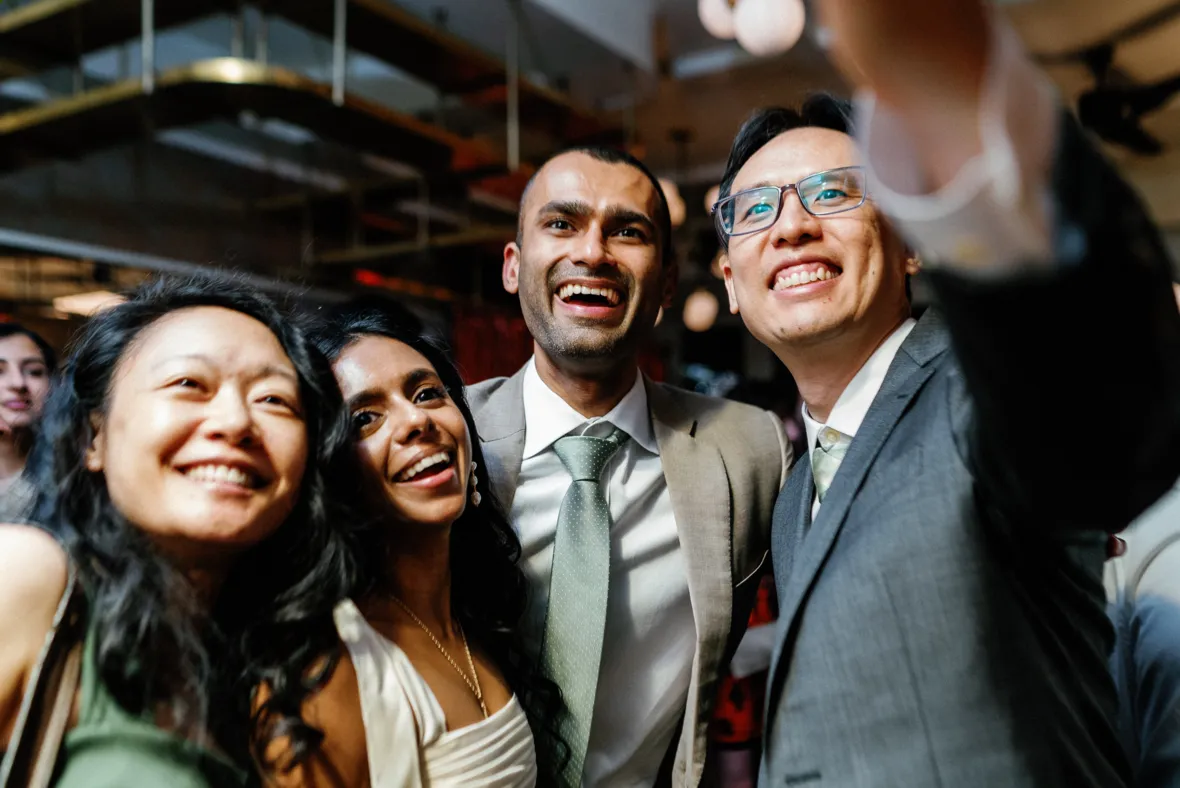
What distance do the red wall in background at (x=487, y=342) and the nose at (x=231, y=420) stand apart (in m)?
4.65

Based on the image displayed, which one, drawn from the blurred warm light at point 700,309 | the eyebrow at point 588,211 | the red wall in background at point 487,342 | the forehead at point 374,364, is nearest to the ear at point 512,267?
the eyebrow at point 588,211

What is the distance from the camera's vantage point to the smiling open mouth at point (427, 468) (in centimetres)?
132

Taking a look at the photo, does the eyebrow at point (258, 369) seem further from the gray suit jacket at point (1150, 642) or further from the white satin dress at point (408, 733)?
the gray suit jacket at point (1150, 642)

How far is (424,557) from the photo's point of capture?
1386 mm

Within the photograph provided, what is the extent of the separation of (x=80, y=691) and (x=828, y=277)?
118 centimetres

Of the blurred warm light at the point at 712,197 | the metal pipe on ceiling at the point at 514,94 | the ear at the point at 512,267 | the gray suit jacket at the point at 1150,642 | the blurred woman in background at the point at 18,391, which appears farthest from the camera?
the metal pipe on ceiling at the point at 514,94

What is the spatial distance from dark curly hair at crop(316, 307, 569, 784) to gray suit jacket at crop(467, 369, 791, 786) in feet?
0.38

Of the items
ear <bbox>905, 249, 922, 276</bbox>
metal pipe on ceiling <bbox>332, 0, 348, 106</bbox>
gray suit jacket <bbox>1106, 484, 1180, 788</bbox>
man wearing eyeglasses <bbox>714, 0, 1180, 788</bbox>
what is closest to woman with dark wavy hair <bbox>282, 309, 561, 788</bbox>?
man wearing eyeglasses <bbox>714, 0, 1180, 788</bbox>

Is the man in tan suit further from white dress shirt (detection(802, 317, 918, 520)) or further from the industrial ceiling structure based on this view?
the industrial ceiling structure

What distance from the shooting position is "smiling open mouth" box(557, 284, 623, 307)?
1.76 metres

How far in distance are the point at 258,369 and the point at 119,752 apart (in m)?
0.47

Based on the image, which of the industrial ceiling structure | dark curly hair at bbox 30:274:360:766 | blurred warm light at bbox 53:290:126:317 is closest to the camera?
dark curly hair at bbox 30:274:360:766

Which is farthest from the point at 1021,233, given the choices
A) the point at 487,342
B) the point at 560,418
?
the point at 487,342

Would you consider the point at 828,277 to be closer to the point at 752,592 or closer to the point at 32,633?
the point at 752,592
